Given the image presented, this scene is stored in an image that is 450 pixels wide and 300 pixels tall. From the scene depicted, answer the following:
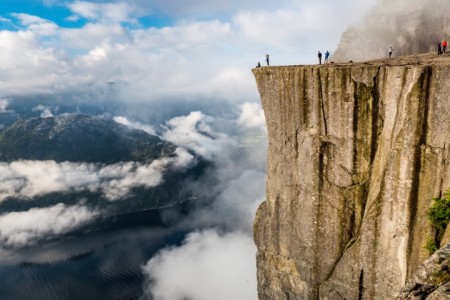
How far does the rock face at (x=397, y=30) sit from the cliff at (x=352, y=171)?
23284 millimetres

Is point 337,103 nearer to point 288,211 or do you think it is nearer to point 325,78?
point 325,78

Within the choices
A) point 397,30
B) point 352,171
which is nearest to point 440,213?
point 352,171

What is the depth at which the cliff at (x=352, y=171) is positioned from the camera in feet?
88.8

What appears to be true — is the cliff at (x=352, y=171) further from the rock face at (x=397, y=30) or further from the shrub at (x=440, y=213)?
the rock face at (x=397, y=30)

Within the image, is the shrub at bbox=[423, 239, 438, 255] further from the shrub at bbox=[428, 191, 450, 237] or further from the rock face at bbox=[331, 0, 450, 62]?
the rock face at bbox=[331, 0, 450, 62]

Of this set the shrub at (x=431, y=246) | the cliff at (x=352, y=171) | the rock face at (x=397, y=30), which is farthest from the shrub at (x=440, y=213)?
the rock face at (x=397, y=30)

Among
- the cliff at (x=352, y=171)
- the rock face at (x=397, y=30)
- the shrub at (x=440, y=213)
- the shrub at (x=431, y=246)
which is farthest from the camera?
the rock face at (x=397, y=30)

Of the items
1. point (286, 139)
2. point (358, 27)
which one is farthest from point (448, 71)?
point (358, 27)

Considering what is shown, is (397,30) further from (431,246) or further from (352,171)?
(431,246)

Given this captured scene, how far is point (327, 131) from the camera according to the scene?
32656 mm

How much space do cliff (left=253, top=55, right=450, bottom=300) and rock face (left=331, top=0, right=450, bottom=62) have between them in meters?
23.3

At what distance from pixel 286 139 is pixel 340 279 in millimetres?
13869

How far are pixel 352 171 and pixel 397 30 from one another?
1469 inches

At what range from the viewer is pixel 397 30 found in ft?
192
